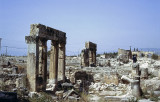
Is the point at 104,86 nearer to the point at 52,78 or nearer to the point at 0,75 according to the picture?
the point at 52,78

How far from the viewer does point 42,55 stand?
15680mm

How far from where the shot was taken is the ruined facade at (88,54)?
28.4 m

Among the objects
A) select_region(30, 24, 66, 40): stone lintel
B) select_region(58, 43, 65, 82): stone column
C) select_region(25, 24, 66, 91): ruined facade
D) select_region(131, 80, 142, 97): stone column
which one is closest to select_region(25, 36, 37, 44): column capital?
select_region(25, 24, 66, 91): ruined facade

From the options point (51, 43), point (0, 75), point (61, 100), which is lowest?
point (61, 100)

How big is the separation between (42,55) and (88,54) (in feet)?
45.2

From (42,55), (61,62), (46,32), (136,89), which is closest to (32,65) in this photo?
(42,55)

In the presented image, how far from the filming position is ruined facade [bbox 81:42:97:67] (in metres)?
28.4

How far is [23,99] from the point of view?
11070mm

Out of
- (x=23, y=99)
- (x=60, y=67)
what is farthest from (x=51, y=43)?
(x=23, y=99)

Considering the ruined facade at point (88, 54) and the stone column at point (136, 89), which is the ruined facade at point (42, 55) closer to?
the stone column at point (136, 89)

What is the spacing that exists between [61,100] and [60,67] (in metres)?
6.82

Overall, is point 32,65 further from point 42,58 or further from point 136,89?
point 136,89

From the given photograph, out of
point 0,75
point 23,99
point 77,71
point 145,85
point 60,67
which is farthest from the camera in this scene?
point 77,71

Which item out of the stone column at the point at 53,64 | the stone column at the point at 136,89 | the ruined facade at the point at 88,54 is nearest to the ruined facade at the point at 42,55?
the stone column at the point at 53,64
